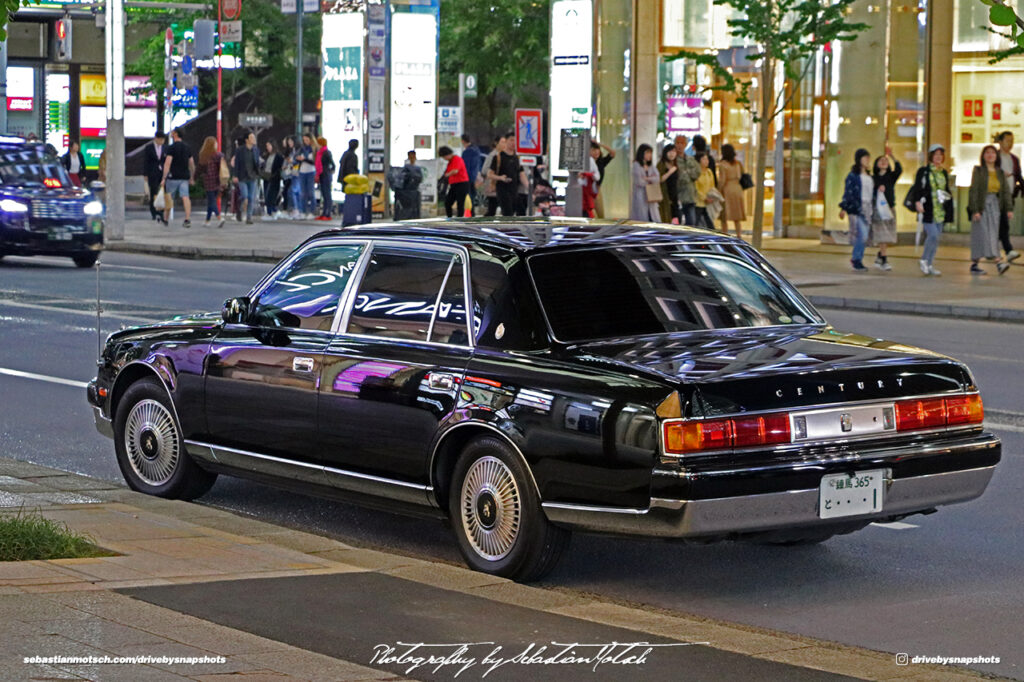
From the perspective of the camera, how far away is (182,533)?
7.76 metres

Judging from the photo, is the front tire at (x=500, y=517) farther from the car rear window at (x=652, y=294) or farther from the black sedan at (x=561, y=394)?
the car rear window at (x=652, y=294)

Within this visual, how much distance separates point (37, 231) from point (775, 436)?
2092 centimetres

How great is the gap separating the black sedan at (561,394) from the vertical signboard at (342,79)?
108ft

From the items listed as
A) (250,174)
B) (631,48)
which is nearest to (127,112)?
(250,174)

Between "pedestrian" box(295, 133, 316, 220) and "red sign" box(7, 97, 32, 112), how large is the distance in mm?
22295

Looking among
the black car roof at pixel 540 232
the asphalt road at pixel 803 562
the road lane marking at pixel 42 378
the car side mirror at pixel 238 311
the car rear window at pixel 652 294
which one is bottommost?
the asphalt road at pixel 803 562

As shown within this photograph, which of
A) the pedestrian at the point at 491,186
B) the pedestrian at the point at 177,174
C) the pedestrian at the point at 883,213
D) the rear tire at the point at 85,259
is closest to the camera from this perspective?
the pedestrian at the point at 883,213

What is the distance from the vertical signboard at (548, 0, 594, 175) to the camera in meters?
35.5

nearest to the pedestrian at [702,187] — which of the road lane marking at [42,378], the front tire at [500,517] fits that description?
the road lane marking at [42,378]

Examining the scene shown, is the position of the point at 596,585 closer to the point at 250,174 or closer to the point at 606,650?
the point at 606,650

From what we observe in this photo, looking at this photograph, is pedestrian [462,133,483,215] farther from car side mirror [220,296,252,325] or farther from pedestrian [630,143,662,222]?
car side mirror [220,296,252,325]

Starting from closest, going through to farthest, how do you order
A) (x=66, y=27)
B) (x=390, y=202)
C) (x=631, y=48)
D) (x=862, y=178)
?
(x=862, y=178)
(x=631, y=48)
(x=390, y=202)
(x=66, y=27)

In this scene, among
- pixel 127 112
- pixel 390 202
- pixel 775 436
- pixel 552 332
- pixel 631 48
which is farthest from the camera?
pixel 127 112

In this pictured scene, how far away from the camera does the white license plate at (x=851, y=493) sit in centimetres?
693
